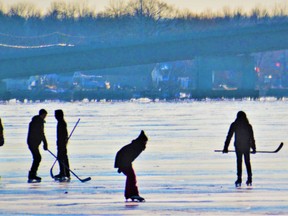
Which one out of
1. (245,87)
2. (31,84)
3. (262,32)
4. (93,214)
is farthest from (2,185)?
(31,84)

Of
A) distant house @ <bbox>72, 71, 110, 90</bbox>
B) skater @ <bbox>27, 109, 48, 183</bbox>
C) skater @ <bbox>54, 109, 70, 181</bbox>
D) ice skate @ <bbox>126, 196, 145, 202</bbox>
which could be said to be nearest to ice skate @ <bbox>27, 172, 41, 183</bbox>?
skater @ <bbox>27, 109, 48, 183</bbox>

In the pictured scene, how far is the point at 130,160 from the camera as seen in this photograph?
2191 centimetres

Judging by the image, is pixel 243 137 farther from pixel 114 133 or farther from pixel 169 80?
pixel 169 80

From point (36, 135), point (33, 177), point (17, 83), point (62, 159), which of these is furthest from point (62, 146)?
point (17, 83)

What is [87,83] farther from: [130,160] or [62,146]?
[130,160]

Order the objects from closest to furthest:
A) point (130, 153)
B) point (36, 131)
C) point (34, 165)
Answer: point (130, 153)
point (36, 131)
point (34, 165)

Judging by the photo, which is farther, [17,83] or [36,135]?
[17,83]

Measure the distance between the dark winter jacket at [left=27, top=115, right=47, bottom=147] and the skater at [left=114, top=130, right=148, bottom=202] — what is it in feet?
14.1

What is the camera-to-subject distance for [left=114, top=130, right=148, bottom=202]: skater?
21691 mm

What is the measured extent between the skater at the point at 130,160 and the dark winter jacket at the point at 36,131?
14.1 ft

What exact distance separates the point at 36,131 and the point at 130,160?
15.4ft

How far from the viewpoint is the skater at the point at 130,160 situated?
71.2 feet

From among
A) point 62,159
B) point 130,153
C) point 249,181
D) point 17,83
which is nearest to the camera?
point 130,153

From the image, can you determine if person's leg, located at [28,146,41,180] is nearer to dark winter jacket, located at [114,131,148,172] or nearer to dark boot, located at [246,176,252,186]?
dark boot, located at [246,176,252,186]
